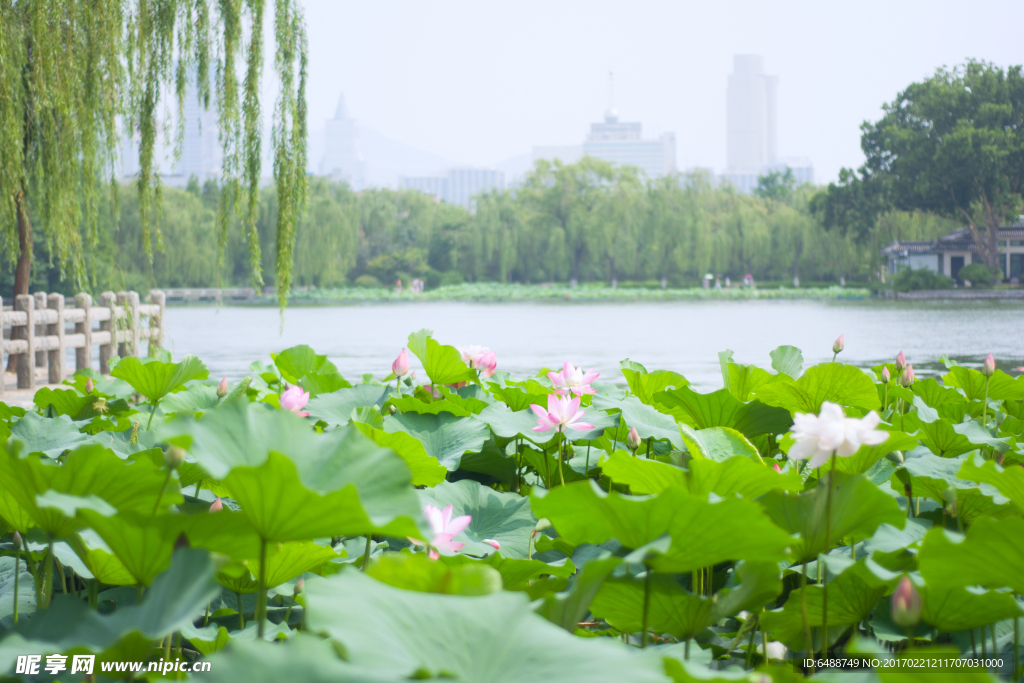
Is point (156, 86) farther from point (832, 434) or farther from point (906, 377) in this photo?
point (832, 434)

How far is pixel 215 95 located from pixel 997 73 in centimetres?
2897

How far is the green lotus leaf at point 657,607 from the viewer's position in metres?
0.66

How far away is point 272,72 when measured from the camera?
10.8 feet

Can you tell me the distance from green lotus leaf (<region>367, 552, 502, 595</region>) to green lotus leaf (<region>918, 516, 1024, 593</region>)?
1.20 feet

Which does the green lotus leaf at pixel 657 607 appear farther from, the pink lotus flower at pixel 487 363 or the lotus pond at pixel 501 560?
the pink lotus flower at pixel 487 363

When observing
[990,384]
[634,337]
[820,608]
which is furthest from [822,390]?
[634,337]

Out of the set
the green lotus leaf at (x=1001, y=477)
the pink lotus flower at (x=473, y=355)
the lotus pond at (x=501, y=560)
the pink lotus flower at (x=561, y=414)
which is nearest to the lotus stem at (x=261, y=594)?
the lotus pond at (x=501, y=560)

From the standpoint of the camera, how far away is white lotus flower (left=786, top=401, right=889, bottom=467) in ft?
2.27

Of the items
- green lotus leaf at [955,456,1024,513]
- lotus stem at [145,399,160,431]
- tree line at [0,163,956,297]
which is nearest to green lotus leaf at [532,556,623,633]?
green lotus leaf at [955,456,1024,513]

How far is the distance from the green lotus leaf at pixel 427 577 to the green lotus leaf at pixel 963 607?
40 centimetres

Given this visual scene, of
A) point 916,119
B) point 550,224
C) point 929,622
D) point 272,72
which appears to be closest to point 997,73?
point 916,119

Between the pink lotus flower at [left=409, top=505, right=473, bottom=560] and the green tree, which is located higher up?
the green tree

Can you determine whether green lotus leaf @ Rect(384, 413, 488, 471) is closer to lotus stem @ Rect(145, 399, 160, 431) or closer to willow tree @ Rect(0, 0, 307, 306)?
lotus stem @ Rect(145, 399, 160, 431)

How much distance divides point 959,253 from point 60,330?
28.1 m
